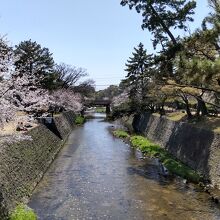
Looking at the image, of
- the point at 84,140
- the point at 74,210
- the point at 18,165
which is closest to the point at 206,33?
the point at 74,210

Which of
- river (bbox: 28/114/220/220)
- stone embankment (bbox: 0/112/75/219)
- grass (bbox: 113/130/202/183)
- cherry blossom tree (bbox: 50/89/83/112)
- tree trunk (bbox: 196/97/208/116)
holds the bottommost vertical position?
river (bbox: 28/114/220/220)

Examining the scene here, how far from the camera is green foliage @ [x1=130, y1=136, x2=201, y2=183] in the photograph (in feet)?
75.2

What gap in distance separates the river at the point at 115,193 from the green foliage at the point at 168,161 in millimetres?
717

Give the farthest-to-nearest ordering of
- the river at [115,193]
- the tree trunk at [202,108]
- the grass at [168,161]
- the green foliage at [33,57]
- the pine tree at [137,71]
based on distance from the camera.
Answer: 1. the pine tree at [137,71]
2. the green foliage at [33,57]
3. the tree trunk at [202,108]
4. the grass at [168,161]
5. the river at [115,193]

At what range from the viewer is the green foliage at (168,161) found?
22.9m

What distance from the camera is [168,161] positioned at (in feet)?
89.7

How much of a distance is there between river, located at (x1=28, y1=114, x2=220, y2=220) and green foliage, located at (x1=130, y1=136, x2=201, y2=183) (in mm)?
717

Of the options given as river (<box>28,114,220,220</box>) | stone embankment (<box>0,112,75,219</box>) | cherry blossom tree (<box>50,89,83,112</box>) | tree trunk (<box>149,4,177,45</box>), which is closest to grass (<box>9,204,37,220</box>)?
stone embankment (<box>0,112,75,219</box>)

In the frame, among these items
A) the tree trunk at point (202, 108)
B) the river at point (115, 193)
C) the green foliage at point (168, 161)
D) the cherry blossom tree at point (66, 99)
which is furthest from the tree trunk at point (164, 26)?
the cherry blossom tree at point (66, 99)

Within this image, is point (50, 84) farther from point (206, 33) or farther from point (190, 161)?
point (206, 33)

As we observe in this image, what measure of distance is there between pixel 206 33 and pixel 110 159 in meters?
15.6

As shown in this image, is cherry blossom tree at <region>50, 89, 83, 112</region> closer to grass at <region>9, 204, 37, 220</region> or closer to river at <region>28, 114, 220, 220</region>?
river at <region>28, 114, 220, 220</region>

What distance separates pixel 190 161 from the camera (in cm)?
2597

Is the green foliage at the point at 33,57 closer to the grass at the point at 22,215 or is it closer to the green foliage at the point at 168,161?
the green foliage at the point at 168,161
